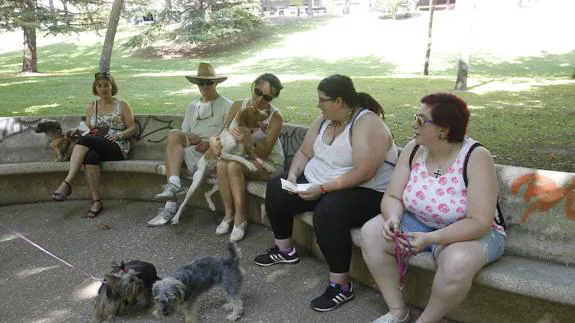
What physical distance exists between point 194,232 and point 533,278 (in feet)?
8.77

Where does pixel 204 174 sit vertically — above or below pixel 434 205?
below

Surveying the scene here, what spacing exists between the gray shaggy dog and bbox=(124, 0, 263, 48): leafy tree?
974 inches

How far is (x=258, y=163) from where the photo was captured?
3.86 metres

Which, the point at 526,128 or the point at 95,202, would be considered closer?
the point at 95,202

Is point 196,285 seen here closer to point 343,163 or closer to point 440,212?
point 343,163

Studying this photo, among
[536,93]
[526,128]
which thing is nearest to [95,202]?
[526,128]

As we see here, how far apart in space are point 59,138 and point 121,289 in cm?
259

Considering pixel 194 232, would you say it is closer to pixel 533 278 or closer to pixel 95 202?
pixel 95 202

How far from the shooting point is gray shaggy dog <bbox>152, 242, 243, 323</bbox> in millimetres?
2520

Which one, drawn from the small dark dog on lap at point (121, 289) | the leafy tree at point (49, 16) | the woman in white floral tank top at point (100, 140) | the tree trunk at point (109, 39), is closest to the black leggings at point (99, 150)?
the woman in white floral tank top at point (100, 140)

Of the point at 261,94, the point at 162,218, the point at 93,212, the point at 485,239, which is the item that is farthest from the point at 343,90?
the point at 93,212

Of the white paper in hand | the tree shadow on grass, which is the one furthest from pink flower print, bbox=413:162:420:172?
the tree shadow on grass

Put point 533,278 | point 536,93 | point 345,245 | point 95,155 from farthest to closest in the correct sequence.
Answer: point 536,93 → point 95,155 → point 345,245 → point 533,278

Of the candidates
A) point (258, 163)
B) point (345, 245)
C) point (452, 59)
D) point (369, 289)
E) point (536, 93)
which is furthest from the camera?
point (452, 59)
